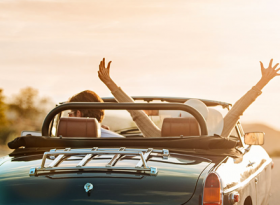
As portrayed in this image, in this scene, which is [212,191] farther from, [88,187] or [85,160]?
[85,160]

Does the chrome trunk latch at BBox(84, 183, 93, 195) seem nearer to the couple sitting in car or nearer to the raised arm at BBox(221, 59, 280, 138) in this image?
the couple sitting in car

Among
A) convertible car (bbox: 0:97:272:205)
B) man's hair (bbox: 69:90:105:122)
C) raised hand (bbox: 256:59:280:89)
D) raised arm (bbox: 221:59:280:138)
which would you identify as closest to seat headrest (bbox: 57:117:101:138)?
convertible car (bbox: 0:97:272:205)

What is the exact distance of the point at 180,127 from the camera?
184 inches

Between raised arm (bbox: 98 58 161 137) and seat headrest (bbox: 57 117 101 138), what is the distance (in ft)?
3.48

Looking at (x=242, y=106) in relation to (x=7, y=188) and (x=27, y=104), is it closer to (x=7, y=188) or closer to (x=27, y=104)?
(x=7, y=188)

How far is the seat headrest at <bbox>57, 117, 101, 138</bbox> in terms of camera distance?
181 inches

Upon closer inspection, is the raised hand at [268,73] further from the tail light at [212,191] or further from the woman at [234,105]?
the tail light at [212,191]

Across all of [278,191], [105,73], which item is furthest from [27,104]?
[105,73]

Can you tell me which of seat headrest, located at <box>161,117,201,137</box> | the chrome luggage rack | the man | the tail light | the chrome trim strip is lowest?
the chrome trim strip

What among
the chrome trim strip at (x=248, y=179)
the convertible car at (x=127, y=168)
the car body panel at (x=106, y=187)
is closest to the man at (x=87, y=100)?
the convertible car at (x=127, y=168)

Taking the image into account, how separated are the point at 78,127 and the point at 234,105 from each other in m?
2.03

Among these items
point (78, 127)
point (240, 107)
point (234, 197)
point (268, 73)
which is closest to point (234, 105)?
point (240, 107)

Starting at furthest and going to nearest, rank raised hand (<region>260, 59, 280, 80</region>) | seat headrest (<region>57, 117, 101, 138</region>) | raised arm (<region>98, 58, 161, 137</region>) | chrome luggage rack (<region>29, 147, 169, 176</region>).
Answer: raised hand (<region>260, 59, 280, 80</region>) < raised arm (<region>98, 58, 161, 137</region>) < seat headrest (<region>57, 117, 101, 138</region>) < chrome luggage rack (<region>29, 147, 169, 176</region>)

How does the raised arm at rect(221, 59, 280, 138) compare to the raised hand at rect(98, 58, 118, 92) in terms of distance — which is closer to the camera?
the raised arm at rect(221, 59, 280, 138)
